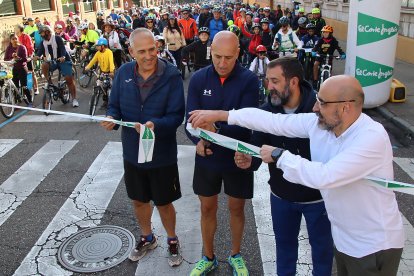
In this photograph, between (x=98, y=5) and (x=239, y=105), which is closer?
(x=239, y=105)

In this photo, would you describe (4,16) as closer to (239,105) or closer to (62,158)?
(62,158)

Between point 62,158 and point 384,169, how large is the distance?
6.00m

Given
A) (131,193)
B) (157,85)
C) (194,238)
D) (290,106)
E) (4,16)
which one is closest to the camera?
(290,106)

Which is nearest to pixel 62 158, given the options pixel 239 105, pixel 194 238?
pixel 194 238

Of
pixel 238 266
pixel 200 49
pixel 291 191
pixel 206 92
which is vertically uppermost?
pixel 206 92

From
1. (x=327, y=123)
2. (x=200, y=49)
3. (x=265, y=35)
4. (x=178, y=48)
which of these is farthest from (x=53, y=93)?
(x=327, y=123)

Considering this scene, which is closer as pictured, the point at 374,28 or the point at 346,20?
the point at 374,28

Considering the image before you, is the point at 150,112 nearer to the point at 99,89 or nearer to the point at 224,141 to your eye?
the point at 224,141

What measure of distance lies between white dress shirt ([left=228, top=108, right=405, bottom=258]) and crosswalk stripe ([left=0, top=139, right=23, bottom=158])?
259 inches

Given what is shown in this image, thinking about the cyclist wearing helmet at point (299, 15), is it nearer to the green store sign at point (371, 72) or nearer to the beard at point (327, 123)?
the green store sign at point (371, 72)

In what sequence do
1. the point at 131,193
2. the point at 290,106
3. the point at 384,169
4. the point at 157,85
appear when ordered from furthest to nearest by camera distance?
the point at 131,193 < the point at 157,85 < the point at 290,106 < the point at 384,169

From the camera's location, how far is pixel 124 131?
3826mm

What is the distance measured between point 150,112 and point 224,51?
910 mm

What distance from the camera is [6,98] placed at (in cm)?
977
